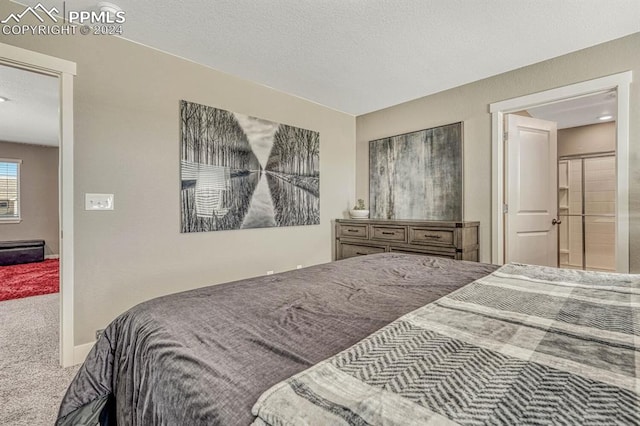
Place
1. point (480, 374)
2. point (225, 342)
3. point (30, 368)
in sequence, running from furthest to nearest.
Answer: point (30, 368) < point (225, 342) < point (480, 374)

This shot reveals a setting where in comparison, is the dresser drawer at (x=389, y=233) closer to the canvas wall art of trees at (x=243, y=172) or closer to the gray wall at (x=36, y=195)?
the canvas wall art of trees at (x=243, y=172)

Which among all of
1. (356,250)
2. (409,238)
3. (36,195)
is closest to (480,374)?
(409,238)

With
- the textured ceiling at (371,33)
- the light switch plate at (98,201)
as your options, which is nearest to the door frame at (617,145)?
the textured ceiling at (371,33)

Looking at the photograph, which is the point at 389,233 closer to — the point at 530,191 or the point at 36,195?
the point at 530,191

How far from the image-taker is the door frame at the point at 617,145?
Result: 247 centimetres

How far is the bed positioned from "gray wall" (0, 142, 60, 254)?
727cm

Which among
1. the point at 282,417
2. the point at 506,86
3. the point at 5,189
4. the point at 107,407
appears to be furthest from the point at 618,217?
the point at 5,189

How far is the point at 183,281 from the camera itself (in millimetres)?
2746

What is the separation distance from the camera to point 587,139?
4.86 metres

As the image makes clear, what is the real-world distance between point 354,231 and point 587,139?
4.21 metres

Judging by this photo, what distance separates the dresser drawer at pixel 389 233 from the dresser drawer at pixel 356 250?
0.14 metres

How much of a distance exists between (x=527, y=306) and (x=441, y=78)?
9.19ft

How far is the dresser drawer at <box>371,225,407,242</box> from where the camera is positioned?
3.44 meters

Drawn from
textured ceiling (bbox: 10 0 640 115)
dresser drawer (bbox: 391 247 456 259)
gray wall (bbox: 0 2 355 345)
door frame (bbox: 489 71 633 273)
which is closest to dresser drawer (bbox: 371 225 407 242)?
dresser drawer (bbox: 391 247 456 259)
